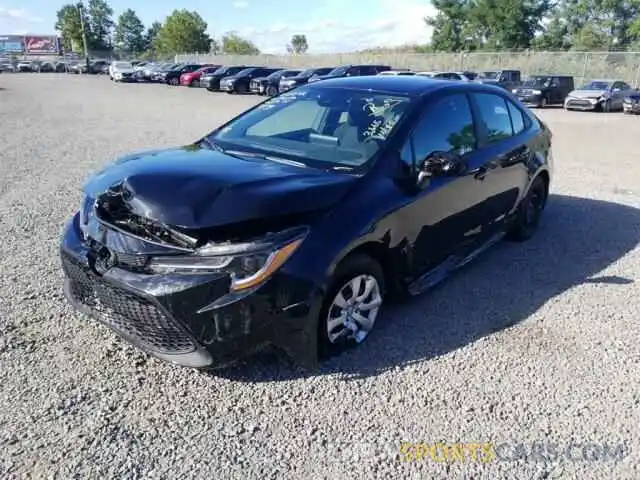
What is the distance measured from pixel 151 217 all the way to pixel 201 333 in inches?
25.6

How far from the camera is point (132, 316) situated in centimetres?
290

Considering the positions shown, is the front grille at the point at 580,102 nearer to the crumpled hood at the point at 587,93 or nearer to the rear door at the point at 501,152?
the crumpled hood at the point at 587,93

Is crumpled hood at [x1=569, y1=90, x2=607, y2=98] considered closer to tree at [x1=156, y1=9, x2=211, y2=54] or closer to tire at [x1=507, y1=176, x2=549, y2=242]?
tire at [x1=507, y1=176, x2=549, y2=242]

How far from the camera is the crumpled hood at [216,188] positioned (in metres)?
2.75

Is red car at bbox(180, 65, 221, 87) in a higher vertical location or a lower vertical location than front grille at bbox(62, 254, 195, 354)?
higher

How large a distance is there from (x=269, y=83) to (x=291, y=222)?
3053 cm

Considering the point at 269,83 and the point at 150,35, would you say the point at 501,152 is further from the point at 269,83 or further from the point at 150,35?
the point at 150,35

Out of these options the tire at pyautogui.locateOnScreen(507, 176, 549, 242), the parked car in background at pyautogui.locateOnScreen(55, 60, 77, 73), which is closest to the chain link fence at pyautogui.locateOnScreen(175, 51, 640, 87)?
the parked car in background at pyautogui.locateOnScreen(55, 60, 77, 73)

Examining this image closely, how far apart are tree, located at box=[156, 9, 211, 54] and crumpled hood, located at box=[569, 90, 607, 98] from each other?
7426cm

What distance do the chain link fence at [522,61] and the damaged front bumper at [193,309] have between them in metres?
33.5

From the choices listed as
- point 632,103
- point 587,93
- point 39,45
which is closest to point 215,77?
point 587,93

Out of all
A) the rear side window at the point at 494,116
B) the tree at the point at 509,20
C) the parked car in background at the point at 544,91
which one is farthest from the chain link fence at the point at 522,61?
the rear side window at the point at 494,116

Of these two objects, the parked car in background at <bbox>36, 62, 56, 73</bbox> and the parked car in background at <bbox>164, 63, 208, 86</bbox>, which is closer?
the parked car in background at <bbox>164, 63, 208, 86</bbox>

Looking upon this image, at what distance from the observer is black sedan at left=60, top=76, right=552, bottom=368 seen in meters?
2.74
